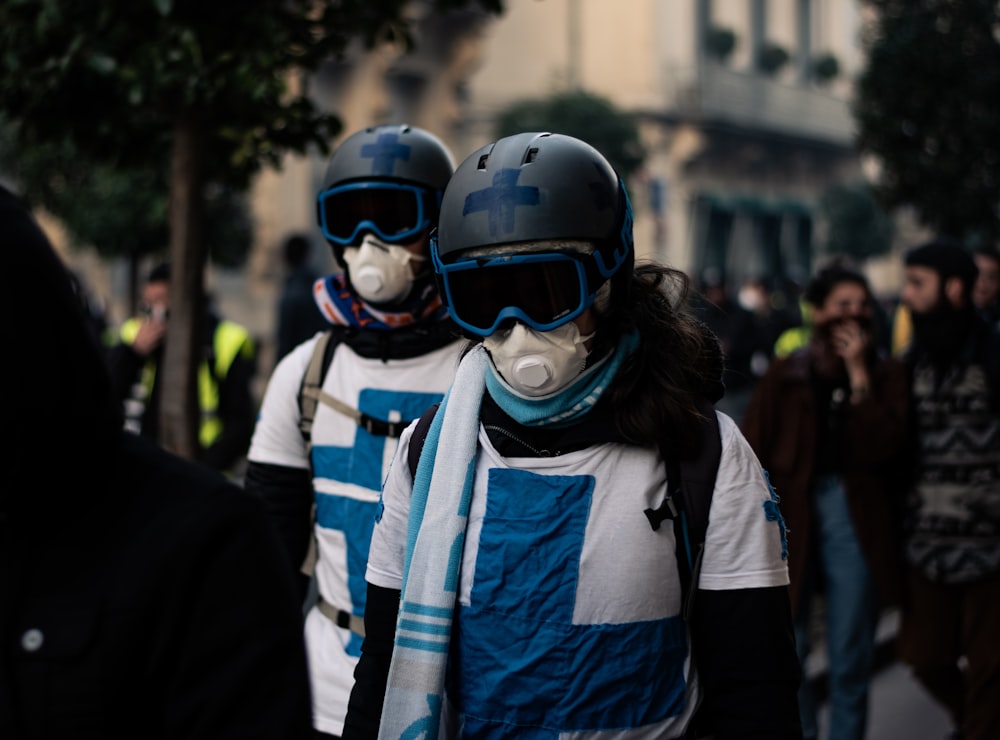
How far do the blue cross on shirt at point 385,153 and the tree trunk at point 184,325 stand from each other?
1712mm

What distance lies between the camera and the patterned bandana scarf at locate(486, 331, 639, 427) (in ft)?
7.97

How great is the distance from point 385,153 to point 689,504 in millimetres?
1500

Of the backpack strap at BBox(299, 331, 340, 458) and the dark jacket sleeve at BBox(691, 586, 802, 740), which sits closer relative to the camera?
the dark jacket sleeve at BBox(691, 586, 802, 740)

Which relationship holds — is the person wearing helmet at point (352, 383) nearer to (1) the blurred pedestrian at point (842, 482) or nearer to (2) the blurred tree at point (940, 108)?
(1) the blurred pedestrian at point (842, 482)

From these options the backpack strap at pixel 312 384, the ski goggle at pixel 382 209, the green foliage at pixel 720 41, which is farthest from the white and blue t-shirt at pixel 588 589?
the green foliage at pixel 720 41

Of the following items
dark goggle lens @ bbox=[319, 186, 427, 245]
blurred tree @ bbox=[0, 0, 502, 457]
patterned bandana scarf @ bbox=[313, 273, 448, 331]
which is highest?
blurred tree @ bbox=[0, 0, 502, 457]

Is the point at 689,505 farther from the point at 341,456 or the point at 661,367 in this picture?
the point at 341,456

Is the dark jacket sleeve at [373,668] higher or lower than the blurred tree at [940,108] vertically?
lower

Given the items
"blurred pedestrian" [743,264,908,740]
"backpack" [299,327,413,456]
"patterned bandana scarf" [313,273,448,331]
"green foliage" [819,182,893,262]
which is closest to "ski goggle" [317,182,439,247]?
"patterned bandana scarf" [313,273,448,331]

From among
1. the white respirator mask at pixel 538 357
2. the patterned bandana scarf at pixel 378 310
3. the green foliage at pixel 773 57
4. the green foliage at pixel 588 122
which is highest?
the green foliage at pixel 773 57

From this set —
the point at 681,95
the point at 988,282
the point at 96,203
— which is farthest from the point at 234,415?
the point at 681,95

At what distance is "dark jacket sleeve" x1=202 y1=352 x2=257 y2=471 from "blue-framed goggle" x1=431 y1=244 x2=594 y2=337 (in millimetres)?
3268

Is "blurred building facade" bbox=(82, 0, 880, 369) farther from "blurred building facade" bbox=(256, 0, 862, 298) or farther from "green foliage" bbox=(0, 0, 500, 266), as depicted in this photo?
"green foliage" bbox=(0, 0, 500, 266)

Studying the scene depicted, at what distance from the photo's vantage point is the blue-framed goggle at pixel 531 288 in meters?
2.44
